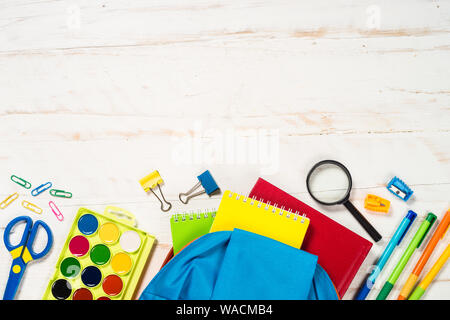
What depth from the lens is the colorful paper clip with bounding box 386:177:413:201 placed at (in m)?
0.90

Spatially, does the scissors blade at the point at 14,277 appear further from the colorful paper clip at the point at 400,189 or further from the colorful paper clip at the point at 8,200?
the colorful paper clip at the point at 400,189

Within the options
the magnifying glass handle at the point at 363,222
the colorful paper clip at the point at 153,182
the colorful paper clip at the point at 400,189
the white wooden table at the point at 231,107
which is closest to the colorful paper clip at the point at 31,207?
the white wooden table at the point at 231,107

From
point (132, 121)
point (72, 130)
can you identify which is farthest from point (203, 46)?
point (72, 130)

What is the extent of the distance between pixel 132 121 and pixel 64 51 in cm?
24

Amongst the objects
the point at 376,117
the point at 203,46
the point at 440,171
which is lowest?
the point at 440,171

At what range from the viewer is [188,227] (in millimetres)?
903

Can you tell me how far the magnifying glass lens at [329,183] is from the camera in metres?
0.92

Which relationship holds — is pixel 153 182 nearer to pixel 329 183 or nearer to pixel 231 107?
pixel 231 107

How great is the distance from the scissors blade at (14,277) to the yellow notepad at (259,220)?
0.46 meters

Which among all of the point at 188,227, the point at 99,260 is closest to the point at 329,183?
the point at 188,227

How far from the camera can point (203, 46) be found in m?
0.95

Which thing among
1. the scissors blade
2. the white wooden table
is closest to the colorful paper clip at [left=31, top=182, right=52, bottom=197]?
the white wooden table

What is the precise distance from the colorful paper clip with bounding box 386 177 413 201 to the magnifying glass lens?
0.10m

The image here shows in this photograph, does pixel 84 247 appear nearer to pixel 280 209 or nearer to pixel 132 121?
pixel 132 121
